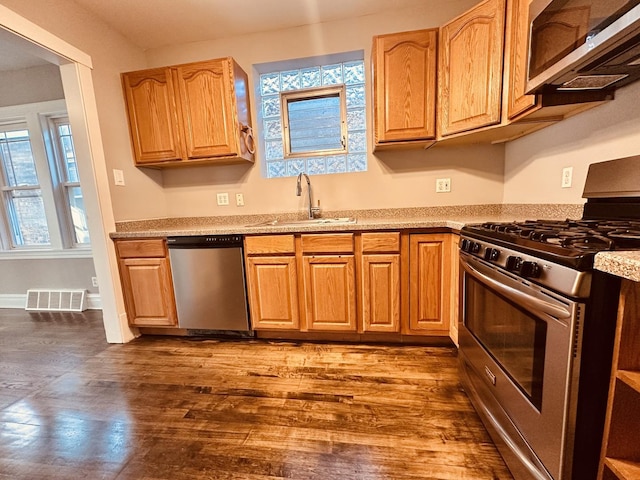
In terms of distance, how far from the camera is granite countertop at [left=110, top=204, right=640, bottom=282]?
69.8 inches

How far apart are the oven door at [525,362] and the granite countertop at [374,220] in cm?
58

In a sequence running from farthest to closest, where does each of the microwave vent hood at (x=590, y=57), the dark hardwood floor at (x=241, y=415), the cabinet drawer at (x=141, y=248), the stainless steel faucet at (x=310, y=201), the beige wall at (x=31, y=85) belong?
the beige wall at (x=31, y=85)
the stainless steel faucet at (x=310, y=201)
the cabinet drawer at (x=141, y=248)
the dark hardwood floor at (x=241, y=415)
the microwave vent hood at (x=590, y=57)

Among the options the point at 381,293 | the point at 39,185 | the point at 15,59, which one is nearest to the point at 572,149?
the point at 381,293

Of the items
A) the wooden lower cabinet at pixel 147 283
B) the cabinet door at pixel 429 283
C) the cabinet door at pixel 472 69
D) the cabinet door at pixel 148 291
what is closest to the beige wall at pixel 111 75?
the wooden lower cabinet at pixel 147 283

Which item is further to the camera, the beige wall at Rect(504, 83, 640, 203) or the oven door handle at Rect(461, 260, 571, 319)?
the beige wall at Rect(504, 83, 640, 203)

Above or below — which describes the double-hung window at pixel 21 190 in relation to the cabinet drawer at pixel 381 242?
above

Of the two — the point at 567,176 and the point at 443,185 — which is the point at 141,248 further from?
the point at 567,176

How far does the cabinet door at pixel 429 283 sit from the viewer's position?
183cm

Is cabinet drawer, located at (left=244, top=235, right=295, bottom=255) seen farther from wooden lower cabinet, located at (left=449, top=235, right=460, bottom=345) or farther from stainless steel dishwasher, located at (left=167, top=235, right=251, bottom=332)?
wooden lower cabinet, located at (left=449, top=235, right=460, bottom=345)

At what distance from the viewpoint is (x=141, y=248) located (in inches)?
85.4

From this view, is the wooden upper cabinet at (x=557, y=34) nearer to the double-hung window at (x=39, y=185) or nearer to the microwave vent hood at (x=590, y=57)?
the microwave vent hood at (x=590, y=57)

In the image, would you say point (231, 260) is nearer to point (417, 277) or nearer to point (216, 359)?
point (216, 359)

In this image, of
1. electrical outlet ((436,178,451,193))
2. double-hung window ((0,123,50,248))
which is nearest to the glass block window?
electrical outlet ((436,178,451,193))

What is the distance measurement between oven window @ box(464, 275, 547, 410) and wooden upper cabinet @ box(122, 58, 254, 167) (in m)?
2.01
